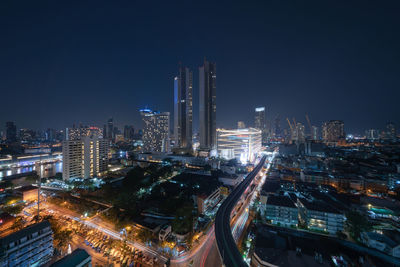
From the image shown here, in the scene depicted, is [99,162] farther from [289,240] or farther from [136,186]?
[289,240]

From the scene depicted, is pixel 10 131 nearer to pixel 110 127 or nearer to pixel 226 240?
pixel 110 127

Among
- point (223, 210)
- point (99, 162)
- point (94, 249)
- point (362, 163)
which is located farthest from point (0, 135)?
point (362, 163)

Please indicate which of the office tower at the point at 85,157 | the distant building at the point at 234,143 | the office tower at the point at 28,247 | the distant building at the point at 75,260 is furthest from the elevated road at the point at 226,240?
the distant building at the point at 234,143

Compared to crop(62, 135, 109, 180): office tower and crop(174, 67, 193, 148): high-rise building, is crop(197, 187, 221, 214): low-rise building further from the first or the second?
crop(174, 67, 193, 148): high-rise building

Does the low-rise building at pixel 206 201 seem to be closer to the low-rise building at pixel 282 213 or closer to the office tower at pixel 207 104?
the low-rise building at pixel 282 213

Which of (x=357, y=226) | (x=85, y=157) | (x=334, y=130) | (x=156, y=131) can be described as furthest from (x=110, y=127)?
(x=334, y=130)
